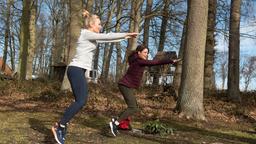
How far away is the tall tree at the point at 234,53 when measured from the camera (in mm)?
19391

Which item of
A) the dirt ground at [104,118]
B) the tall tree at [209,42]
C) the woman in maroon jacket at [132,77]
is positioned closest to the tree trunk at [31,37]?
the dirt ground at [104,118]

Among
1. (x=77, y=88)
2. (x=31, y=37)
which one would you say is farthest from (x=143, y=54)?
(x=31, y=37)

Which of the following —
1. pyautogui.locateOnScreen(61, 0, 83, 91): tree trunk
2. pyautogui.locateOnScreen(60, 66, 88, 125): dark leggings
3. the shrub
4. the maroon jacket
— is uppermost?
pyautogui.locateOnScreen(61, 0, 83, 91): tree trunk

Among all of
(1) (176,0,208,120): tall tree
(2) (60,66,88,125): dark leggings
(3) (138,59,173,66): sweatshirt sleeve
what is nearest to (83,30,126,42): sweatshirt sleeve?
(2) (60,66,88,125): dark leggings

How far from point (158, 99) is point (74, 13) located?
462cm

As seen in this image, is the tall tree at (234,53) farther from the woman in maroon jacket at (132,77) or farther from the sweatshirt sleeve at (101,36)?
the sweatshirt sleeve at (101,36)

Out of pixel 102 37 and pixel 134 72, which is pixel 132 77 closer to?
pixel 134 72

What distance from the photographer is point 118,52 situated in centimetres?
3725

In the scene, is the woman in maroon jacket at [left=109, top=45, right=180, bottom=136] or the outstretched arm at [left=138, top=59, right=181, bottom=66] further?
the woman in maroon jacket at [left=109, top=45, right=180, bottom=136]

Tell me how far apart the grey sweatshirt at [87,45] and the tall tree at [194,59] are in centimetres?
597

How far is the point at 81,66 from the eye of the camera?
24.6 ft

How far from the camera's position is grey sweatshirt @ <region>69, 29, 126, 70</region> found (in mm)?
7562

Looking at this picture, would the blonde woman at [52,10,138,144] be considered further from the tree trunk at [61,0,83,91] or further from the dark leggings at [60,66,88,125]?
the tree trunk at [61,0,83,91]

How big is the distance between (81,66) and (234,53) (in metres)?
13.1
